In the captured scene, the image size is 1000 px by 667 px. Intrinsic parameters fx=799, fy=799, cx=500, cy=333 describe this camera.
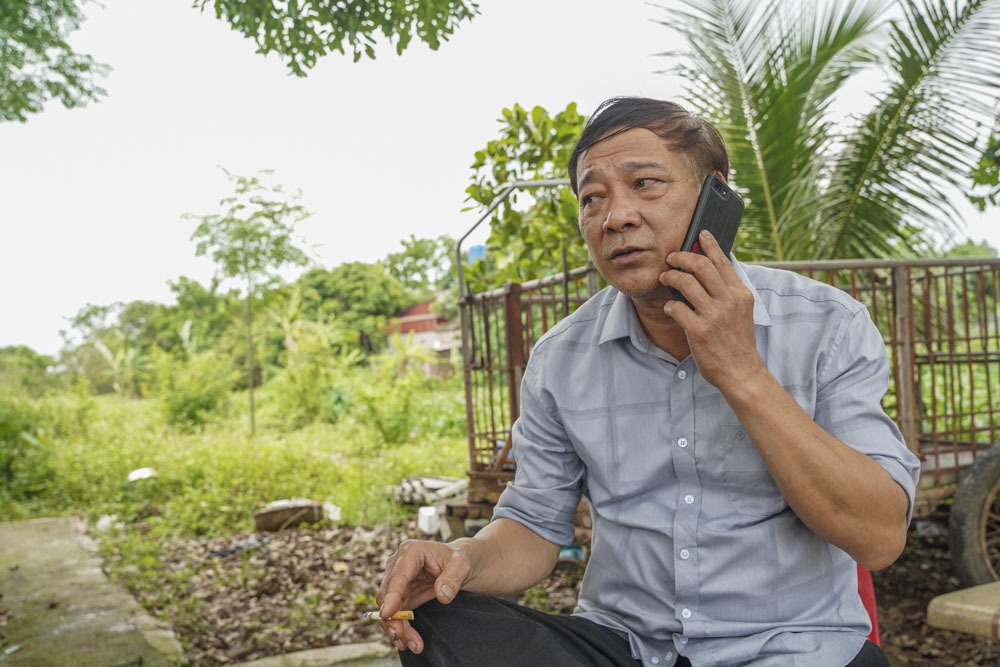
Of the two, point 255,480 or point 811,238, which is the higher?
point 811,238

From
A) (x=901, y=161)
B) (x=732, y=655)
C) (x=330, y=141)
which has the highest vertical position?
(x=330, y=141)

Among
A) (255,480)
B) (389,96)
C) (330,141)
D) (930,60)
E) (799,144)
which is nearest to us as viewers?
(930,60)

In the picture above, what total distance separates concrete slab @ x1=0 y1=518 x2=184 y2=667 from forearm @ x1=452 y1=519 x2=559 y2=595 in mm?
2659

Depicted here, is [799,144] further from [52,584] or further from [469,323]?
[52,584]

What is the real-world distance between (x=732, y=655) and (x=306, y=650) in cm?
288

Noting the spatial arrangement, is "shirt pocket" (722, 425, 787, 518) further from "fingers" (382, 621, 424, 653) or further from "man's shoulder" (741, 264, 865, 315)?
"fingers" (382, 621, 424, 653)

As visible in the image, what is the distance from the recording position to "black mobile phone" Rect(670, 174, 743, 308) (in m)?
1.41

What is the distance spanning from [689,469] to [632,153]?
0.60m

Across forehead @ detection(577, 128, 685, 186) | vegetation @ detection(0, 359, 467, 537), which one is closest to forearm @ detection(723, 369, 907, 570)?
forehead @ detection(577, 128, 685, 186)

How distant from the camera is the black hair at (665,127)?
1492 millimetres

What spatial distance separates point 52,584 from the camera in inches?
196

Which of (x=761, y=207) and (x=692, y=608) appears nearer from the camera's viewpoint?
(x=692, y=608)

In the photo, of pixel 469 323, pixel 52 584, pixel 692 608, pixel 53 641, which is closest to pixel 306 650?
pixel 53 641

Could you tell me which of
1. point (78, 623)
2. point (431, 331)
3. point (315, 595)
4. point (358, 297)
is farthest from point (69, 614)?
point (431, 331)
